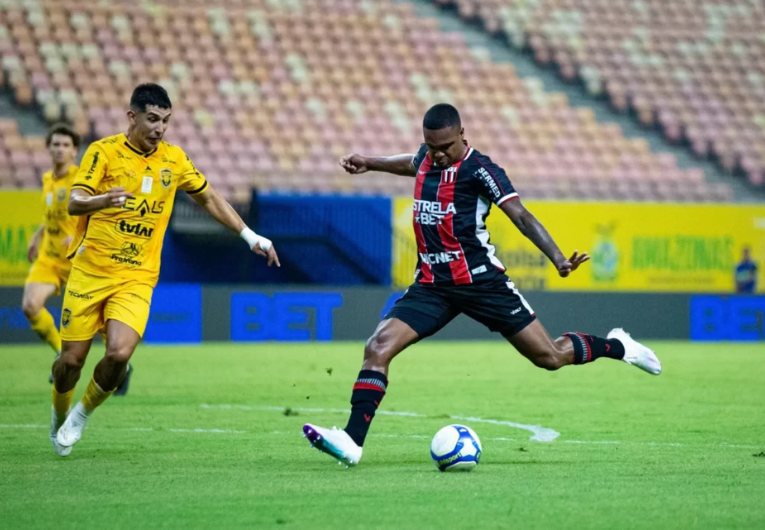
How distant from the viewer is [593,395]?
37.5ft

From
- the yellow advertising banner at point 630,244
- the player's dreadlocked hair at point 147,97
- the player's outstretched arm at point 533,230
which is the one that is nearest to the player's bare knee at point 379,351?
the player's outstretched arm at point 533,230

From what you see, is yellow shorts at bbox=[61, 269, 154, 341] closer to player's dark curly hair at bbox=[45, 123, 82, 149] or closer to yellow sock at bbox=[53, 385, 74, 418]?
yellow sock at bbox=[53, 385, 74, 418]

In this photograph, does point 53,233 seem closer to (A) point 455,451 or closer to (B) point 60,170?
(B) point 60,170

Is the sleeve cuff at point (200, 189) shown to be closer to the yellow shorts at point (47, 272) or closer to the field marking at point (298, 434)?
the field marking at point (298, 434)

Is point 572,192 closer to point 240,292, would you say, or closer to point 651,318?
point 651,318

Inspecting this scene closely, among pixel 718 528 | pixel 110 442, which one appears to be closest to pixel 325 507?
pixel 718 528

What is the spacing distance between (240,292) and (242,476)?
12702mm

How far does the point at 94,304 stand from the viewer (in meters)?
7.22

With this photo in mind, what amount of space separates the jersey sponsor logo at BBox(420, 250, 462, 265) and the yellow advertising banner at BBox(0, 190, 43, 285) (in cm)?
1216

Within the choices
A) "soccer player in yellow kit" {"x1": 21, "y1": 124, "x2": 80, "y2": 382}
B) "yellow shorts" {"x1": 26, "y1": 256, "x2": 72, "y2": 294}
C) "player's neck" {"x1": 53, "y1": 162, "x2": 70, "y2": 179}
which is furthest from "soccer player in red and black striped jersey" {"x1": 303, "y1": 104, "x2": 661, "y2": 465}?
"yellow shorts" {"x1": 26, "y1": 256, "x2": 72, "y2": 294}

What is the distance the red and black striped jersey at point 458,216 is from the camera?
23.0 ft

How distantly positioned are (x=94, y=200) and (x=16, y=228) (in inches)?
476

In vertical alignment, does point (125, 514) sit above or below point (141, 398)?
above

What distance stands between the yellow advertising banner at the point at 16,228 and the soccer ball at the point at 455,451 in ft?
41.9
